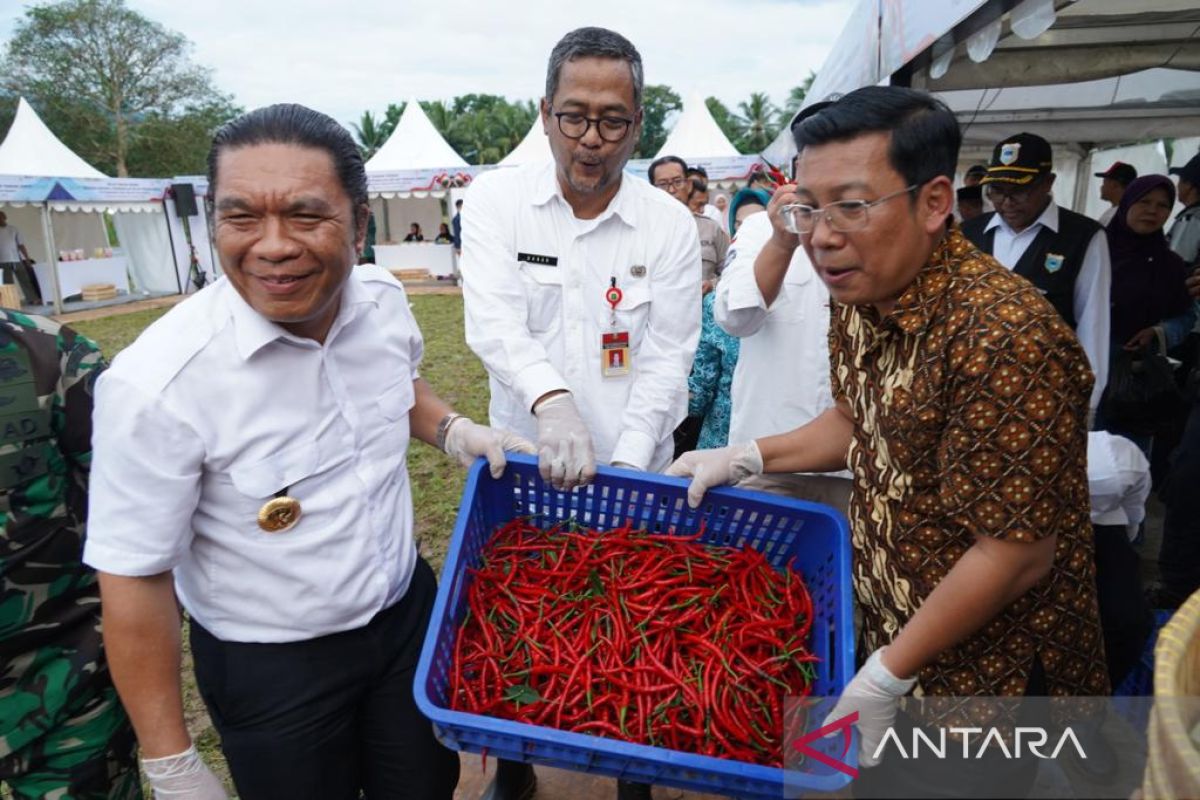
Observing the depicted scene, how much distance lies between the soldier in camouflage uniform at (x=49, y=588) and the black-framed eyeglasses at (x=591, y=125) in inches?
59.9

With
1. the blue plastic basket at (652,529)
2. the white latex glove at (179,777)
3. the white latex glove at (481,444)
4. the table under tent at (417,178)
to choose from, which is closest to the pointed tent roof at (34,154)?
the table under tent at (417,178)

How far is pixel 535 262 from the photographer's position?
2.66 m

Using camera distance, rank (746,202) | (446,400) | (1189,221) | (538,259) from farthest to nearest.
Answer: (446,400)
(1189,221)
(746,202)
(538,259)

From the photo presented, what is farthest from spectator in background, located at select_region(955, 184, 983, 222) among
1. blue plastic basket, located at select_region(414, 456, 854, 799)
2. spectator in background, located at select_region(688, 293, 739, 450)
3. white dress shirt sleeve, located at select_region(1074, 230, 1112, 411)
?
blue plastic basket, located at select_region(414, 456, 854, 799)

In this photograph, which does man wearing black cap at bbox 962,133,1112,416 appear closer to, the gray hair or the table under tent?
the gray hair

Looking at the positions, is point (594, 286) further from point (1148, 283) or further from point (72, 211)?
point (72, 211)

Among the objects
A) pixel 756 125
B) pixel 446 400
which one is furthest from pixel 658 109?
pixel 446 400

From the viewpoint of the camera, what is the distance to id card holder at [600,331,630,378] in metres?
2.69

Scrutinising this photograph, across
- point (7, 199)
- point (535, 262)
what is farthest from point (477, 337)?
point (7, 199)

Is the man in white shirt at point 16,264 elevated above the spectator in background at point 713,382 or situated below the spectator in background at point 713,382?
below

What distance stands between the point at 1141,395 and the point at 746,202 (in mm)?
2784

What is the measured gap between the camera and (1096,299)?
400cm

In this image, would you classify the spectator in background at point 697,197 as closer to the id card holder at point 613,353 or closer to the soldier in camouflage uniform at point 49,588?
the id card holder at point 613,353

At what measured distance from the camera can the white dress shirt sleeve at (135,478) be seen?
1380 millimetres
